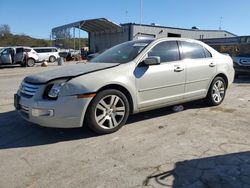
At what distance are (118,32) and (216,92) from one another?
106ft

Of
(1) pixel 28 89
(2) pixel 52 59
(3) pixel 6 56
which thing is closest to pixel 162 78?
(1) pixel 28 89

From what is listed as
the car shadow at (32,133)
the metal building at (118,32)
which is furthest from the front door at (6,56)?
the car shadow at (32,133)

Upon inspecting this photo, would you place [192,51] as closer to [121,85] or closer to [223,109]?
[223,109]

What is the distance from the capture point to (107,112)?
5.19m

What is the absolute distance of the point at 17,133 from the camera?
210 inches

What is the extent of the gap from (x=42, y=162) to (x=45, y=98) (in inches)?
44.7

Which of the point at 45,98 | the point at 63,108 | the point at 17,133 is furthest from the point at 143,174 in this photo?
the point at 17,133

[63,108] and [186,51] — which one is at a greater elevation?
[186,51]

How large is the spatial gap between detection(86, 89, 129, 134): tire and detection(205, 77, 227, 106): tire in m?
2.52

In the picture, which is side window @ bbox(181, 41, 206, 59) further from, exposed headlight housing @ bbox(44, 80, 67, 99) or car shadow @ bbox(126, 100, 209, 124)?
exposed headlight housing @ bbox(44, 80, 67, 99)

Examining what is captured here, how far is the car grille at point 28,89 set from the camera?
196 inches

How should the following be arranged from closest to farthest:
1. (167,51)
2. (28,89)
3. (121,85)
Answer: (28,89) → (121,85) → (167,51)

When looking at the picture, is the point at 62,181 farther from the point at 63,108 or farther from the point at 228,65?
the point at 228,65

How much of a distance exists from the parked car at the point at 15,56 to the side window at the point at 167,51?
20225 millimetres
